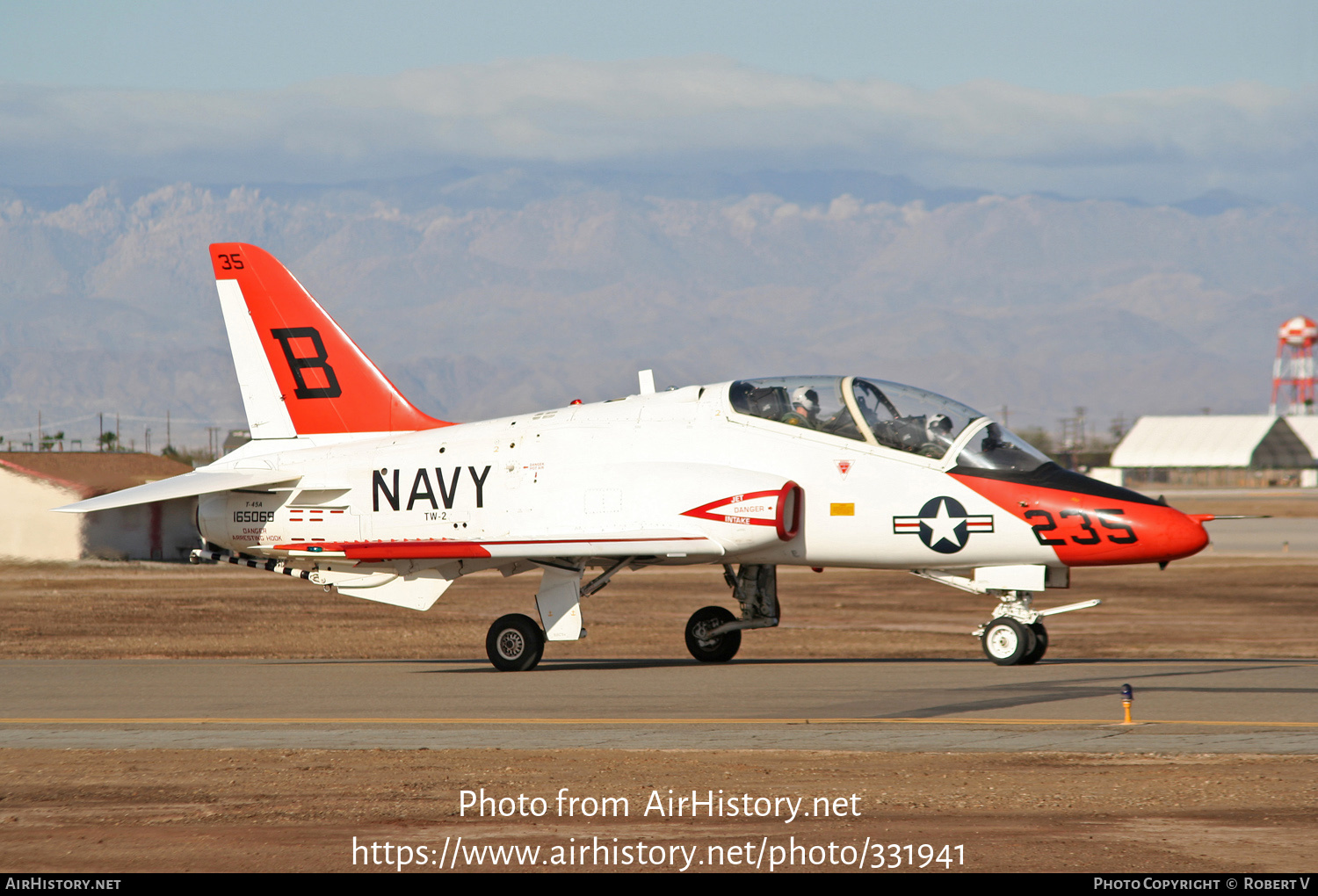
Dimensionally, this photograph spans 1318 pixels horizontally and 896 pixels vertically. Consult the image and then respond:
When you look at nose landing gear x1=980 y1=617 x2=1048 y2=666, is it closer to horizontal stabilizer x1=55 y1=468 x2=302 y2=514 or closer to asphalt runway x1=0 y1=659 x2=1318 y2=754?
asphalt runway x1=0 y1=659 x2=1318 y2=754

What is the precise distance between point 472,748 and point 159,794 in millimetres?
2629

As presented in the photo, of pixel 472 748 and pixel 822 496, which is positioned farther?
pixel 822 496

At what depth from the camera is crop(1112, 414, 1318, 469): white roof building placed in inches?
5522

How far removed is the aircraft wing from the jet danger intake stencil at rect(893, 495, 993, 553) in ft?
7.39

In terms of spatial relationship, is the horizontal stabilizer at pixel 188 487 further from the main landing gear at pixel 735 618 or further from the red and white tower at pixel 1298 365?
the red and white tower at pixel 1298 365

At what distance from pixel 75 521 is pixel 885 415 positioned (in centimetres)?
1510

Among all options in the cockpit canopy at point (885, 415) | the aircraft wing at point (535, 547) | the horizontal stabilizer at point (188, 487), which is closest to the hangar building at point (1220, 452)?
the cockpit canopy at point (885, 415)

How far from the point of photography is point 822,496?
17000 millimetres

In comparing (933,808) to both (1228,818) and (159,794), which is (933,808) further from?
(159,794)

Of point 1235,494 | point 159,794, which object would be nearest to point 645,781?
point 159,794

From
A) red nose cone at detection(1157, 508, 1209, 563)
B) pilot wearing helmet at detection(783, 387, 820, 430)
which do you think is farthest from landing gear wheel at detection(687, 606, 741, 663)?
red nose cone at detection(1157, 508, 1209, 563)

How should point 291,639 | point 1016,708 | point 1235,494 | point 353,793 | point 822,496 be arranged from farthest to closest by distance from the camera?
point 1235,494 < point 291,639 < point 822,496 < point 1016,708 < point 353,793

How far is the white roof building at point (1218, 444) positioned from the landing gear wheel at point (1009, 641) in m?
131

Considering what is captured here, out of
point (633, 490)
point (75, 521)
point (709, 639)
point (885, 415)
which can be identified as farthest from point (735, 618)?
point (75, 521)
